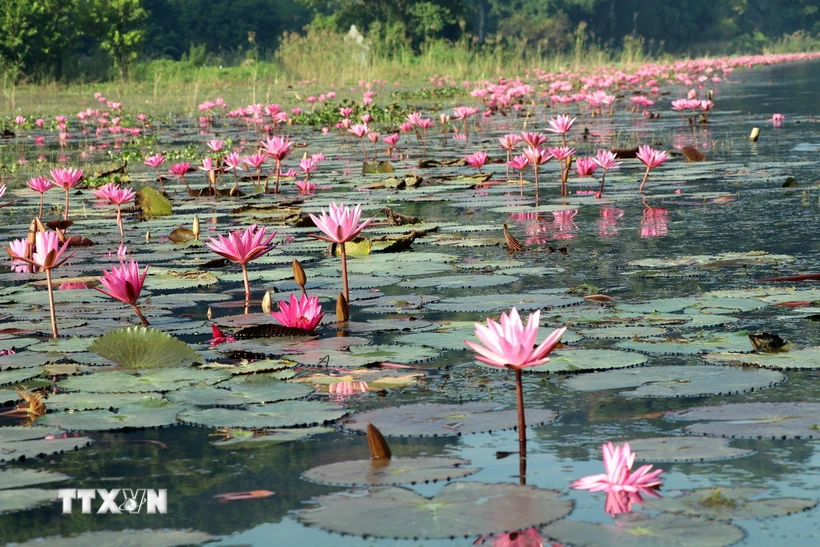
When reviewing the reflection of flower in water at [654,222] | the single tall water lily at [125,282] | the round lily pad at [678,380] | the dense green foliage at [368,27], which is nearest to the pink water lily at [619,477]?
the round lily pad at [678,380]

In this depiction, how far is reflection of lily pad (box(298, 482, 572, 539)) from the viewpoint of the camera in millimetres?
1546

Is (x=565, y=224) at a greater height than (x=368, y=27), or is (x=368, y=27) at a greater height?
(x=368, y=27)

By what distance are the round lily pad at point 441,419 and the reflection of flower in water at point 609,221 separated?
8.77ft

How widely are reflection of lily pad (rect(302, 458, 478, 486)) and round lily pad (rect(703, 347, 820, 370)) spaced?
3.05 ft

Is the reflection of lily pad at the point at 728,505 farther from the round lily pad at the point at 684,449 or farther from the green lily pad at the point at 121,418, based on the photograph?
the green lily pad at the point at 121,418

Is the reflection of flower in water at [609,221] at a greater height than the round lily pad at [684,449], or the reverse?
the reflection of flower in water at [609,221]

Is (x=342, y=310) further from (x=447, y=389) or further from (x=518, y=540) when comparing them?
(x=518, y=540)

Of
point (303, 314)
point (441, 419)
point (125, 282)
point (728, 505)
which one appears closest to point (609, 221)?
point (303, 314)

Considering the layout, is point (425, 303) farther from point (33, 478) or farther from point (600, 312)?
point (33, 478)

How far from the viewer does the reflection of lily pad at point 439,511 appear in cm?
155

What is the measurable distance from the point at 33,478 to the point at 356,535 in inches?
25.3

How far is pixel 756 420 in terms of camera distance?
2059 mm

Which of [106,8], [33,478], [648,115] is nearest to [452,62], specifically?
[106,8]

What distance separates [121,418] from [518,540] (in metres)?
1.03
